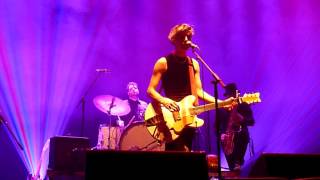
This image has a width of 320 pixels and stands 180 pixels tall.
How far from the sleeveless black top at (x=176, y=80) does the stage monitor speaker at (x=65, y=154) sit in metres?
2.31

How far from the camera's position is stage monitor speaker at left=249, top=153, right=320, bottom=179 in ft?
10.2

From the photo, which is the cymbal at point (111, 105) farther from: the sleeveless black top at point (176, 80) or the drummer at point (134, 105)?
the sleeveless black top at point (176, 80)

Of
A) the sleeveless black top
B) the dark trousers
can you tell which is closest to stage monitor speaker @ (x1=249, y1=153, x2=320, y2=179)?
the dark trousers

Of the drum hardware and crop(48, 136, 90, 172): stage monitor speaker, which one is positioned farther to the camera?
the drum hardware

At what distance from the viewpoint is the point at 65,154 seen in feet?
20.6

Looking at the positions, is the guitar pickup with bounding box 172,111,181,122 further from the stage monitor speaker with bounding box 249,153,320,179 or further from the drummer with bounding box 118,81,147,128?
the drummer with bounding box 118,81,147,128

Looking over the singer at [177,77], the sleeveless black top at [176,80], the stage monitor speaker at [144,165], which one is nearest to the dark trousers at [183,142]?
the singer at [177,77]

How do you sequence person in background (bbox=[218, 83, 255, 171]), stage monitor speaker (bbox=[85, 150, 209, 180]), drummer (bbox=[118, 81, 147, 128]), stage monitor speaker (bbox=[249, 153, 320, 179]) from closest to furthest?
stage monitor speaker (bbox=[85, 150, 209, 180]) < stage monitor speaker (bbox=[249, 153, 320, 179]) < person in background (bbox=[218, 83, 255, 171]) < drummer (bbox=[118, 81, 147, 128])

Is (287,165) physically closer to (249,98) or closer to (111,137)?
(249,98)

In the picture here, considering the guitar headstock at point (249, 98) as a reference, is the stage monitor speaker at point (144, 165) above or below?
below

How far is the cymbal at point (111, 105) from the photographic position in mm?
7680

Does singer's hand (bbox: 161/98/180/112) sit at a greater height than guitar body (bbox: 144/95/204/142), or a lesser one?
greater

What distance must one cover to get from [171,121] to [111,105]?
3.54 meters

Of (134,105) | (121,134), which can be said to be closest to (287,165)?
(121,134)
